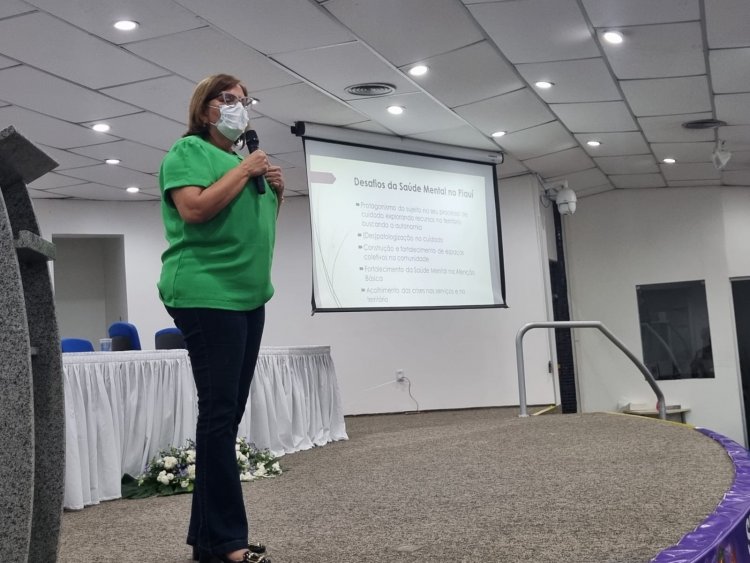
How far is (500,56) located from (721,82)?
1632 millimetres

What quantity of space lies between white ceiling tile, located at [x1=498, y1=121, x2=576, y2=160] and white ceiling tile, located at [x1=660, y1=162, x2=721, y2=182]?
1.51 m

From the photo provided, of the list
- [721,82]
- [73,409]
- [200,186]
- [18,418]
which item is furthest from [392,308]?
[18,418]

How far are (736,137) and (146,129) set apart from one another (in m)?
4.88

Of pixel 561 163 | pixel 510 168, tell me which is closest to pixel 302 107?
pixel 510 168

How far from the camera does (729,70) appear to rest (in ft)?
17.2

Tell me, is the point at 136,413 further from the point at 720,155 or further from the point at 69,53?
the point at 720,155

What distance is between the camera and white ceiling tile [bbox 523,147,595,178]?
25.2ft

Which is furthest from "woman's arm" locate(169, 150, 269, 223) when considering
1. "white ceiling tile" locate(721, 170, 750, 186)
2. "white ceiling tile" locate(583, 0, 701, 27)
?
"white ceiling tile" locate(721, 170, 750, 186)

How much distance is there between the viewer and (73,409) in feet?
11.3

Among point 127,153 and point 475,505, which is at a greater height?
point 127,153

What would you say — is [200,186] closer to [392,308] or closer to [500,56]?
[500,56]

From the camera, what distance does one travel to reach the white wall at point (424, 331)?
820 centimetres

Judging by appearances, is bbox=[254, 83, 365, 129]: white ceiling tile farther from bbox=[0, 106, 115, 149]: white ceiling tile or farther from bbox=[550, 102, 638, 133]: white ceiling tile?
bbox=[550, 102, 638, 133]: white ceiling tile

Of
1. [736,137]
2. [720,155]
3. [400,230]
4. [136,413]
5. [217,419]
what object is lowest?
[136,413]
